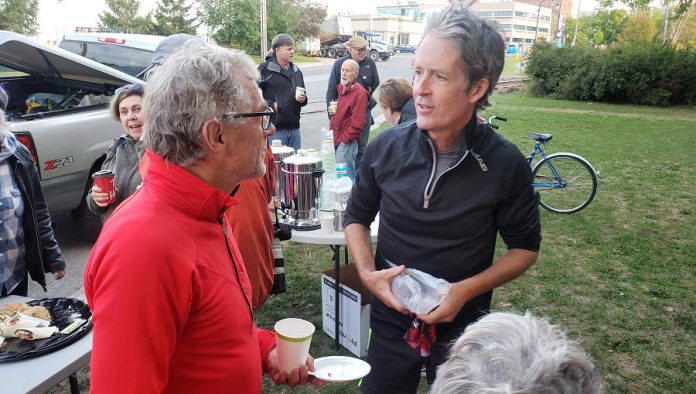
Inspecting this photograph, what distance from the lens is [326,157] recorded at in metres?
4.33

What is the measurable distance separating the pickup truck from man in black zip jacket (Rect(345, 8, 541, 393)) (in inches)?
136

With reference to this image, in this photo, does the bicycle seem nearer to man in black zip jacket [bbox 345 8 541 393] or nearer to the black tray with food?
man in black zip jacket [bbox 345 8 541 393]

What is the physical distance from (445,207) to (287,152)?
207 centimetres

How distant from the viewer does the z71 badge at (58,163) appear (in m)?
4.30

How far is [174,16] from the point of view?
140 ft

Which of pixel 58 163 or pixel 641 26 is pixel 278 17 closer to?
pixel 641 26

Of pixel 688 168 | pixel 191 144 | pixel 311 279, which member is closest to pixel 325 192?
pixel 311 279

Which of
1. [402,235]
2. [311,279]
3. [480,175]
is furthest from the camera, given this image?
[311,279]

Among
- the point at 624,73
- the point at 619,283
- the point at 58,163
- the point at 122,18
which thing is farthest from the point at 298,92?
the point at 122,18

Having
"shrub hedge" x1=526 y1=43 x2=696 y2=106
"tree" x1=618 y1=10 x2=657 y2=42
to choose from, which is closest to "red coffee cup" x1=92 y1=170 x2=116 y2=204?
"shrub hedge" x1=526 y1=43 x2=696 y2=106

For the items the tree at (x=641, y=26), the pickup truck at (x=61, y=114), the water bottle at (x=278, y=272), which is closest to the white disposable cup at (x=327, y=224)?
the water bottle at (x=278, y=272)

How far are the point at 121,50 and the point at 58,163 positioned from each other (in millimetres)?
2832

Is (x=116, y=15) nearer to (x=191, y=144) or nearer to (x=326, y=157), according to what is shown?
(x=326, y=157)

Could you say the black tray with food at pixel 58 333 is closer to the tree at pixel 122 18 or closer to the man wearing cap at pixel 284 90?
the man wearing cap at pixel 284 90
